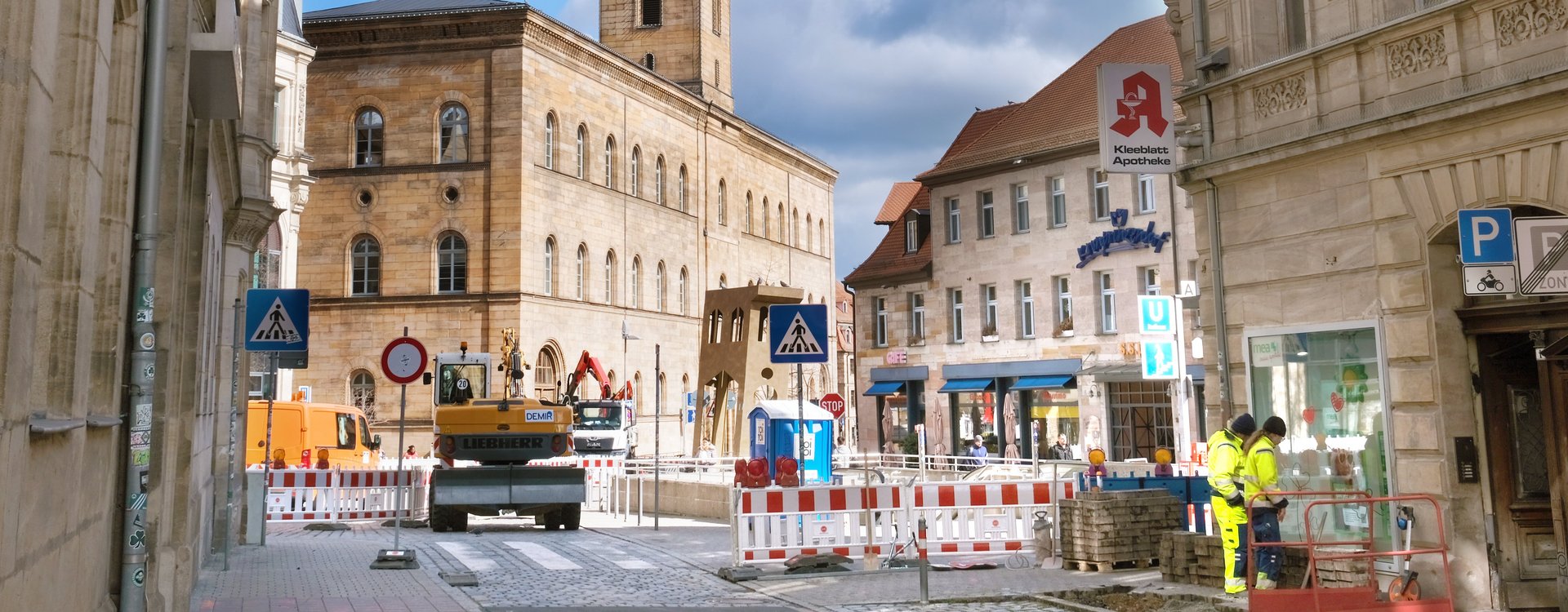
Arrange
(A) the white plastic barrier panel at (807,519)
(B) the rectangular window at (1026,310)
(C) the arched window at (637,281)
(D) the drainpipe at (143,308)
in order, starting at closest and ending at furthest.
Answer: (D) the drainpipe at (143,308)
(A) the white plastic barrier panel at (807,519)
(B) the rectangular window at (1026,310)
(C) the arched window at (637,281)

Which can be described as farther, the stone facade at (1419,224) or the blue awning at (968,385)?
the blue awning at (968,385)

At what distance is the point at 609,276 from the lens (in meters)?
50.8

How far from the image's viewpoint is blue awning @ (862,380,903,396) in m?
44.4

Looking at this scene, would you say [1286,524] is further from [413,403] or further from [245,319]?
[413,403]

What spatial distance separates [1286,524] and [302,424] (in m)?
22.2

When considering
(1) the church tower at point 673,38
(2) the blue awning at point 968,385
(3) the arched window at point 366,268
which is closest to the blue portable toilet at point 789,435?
(2) the blue awning at point 968,385

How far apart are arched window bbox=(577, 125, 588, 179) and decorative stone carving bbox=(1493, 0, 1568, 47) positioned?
1597 inches

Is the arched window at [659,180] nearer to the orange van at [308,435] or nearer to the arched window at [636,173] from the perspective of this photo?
the arched window at [636,173]

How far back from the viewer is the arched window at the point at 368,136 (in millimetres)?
Answer: 46125

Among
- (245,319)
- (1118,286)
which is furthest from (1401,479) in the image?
(1118,286)

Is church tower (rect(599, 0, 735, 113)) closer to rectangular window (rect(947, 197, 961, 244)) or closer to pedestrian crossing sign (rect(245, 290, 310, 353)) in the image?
rectangular window (rect(947, 197, 961, 244))

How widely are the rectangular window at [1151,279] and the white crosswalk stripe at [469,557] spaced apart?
2206 cm

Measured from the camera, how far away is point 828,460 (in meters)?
29.5

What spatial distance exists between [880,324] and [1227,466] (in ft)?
112
